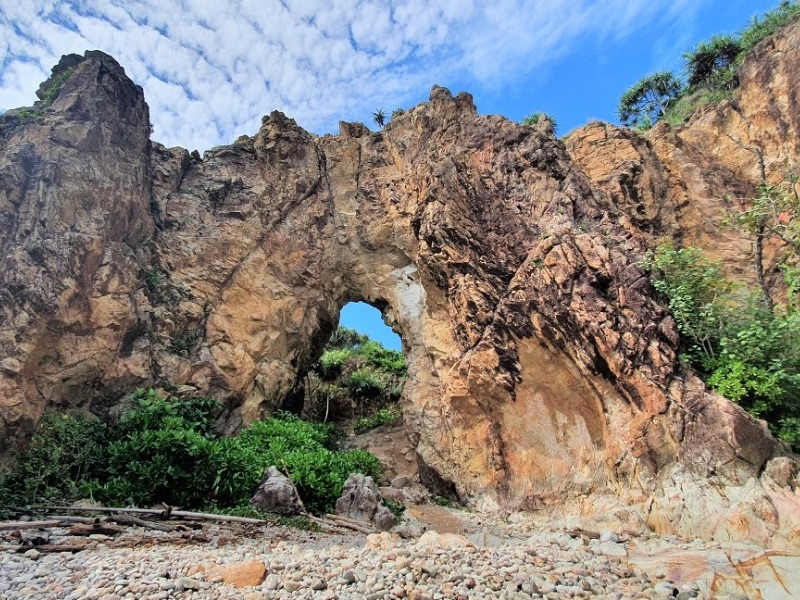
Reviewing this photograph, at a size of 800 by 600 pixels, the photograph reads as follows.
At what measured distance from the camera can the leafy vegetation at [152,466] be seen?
950 centimetres

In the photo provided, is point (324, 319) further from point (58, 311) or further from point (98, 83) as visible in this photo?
point (98, 83)

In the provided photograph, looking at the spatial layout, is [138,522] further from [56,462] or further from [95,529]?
[56,462]

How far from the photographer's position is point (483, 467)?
1246 cm

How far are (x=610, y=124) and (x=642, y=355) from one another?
10.4 meters

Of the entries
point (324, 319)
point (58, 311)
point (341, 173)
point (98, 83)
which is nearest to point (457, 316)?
point (324, 319)

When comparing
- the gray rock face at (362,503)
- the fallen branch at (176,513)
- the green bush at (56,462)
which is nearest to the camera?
the fallen branch at (176,513)

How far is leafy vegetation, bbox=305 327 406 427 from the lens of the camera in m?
21.4

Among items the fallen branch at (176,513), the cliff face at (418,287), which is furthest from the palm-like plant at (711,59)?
the fallen branch at (176,513)

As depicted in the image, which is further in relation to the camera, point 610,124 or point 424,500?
point 610,124

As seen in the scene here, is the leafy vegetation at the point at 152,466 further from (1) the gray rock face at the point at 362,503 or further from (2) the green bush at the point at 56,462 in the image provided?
(1) the gray rock face at the point at 362,503

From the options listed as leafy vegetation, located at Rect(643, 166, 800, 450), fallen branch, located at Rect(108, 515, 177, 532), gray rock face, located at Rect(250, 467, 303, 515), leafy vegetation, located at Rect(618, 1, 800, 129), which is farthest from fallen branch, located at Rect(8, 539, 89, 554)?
leafy vegetation, located at Rect(618, 1, 800, 129)

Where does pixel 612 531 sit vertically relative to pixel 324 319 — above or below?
below

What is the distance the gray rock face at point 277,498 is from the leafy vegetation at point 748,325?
9052 mm

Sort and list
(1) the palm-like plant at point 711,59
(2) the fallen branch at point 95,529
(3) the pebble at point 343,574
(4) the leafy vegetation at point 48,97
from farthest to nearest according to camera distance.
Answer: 1. (1) the palm-like plant at point 711,59
2. (4) the leafy vegetation at point 48,97
3. (2) the fallen branch at point 95,529
4. (3) the pebble at point 343,574
